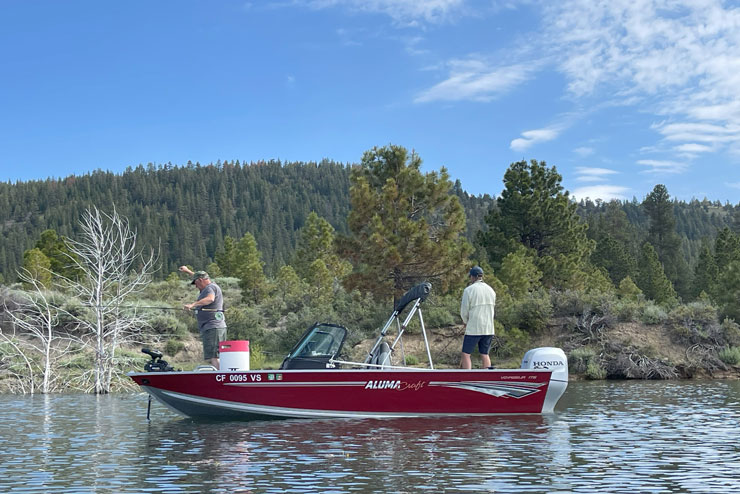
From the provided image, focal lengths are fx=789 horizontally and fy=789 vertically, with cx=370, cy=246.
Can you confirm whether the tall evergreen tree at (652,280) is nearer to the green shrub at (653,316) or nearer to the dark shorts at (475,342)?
the green shrub at (653,316)

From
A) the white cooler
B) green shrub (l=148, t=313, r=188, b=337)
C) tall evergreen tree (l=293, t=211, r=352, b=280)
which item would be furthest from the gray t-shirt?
tall evergreen tree (l=293, t=211, r=352, b=280)

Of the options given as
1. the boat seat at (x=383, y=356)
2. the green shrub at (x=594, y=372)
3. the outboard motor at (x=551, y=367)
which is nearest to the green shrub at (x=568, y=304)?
the green shrub at (x=594, y=372)

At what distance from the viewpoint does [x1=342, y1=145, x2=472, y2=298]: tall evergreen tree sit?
99.3 ft

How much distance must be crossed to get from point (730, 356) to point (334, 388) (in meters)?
19.8

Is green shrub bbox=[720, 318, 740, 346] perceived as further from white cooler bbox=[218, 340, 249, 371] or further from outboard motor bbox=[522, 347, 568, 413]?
white cooler bbox=[218, 340, 249, 371]

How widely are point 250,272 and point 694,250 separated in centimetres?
11164

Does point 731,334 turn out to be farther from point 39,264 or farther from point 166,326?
point 39,264

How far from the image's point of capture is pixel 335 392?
Result: 42.5ft

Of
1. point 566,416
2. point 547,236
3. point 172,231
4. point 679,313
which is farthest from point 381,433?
point 172,231

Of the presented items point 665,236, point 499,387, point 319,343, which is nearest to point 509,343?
point 499,387

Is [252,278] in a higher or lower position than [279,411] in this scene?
higher

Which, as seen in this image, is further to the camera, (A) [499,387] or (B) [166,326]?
(B) [166,326]

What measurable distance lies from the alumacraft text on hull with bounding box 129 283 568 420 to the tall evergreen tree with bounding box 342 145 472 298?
54.4ft

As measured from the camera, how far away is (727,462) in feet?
27.6
